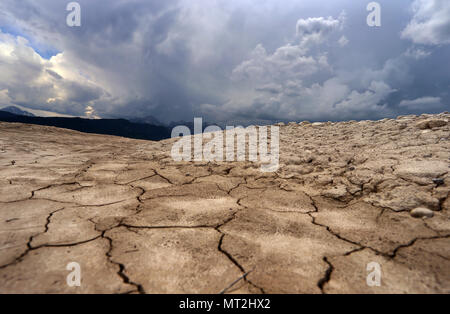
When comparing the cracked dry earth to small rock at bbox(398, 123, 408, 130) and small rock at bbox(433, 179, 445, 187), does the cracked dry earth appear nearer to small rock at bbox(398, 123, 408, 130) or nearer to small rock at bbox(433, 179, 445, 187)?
small rock at bbox(433, 179, 445, 187)

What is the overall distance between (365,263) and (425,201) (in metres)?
0.93

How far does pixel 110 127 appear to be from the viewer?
5556 cm

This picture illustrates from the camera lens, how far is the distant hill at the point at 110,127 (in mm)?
40062

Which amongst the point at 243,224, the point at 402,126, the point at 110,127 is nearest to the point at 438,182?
the point at 243,224

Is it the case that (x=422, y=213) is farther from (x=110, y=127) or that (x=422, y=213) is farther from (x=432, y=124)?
(x=110, y=127)

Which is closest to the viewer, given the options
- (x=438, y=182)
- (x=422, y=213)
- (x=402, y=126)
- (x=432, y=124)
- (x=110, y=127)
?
(x=422, y=213)

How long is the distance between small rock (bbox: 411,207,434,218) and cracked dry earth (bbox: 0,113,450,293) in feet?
0.08

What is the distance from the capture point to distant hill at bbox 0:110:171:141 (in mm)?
40062

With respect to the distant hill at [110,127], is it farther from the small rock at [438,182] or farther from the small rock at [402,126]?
the small rock at [438,182]

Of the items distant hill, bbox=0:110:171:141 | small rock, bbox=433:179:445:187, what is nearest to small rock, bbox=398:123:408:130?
small rock, bbox=433:179:445:187

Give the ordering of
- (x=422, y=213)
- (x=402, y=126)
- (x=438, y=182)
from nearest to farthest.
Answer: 1. (x=422, y=213)
2. (x=438, y=182)
3. (x=402, y=126)

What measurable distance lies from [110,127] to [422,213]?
64785 mm
